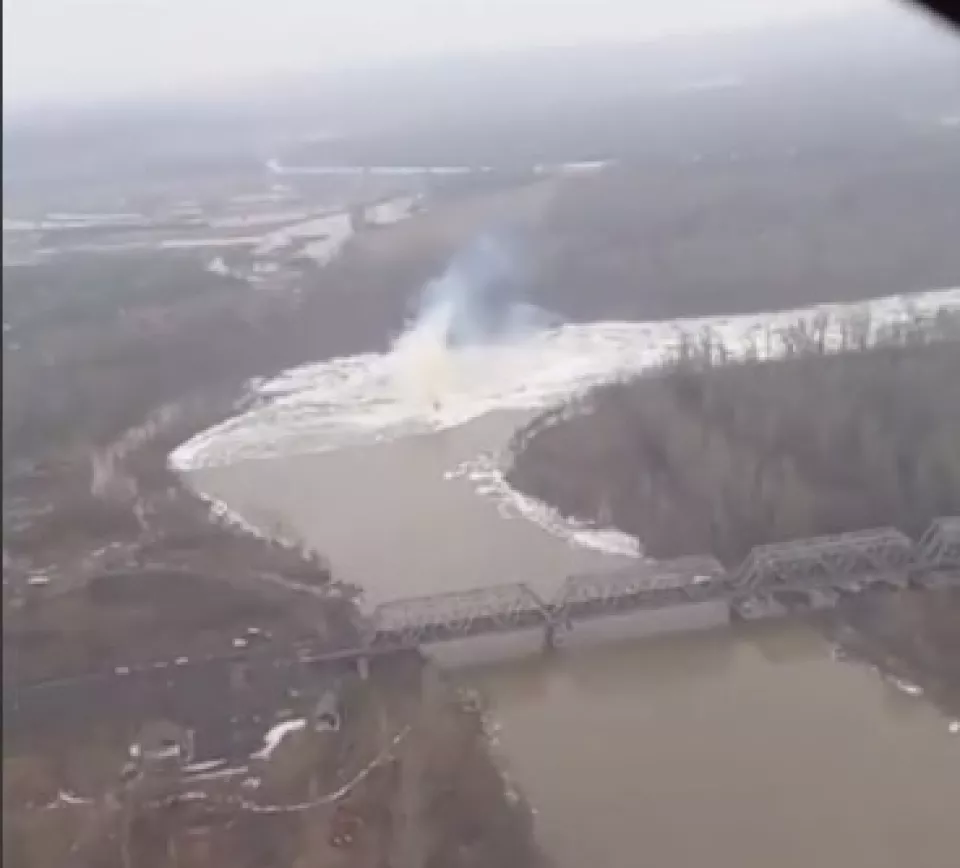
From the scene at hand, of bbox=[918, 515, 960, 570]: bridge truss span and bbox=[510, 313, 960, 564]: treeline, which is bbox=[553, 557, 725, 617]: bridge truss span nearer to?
bbox=[510, 313, 960, 564]: treeline

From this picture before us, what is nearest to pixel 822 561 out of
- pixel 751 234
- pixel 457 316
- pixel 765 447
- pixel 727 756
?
pixel 765 447

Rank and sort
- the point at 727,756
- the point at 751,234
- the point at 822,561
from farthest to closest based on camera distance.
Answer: the point at 751,234 < the point at 822,561 < the point at 727,756

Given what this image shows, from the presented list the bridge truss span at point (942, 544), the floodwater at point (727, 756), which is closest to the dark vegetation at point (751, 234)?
the bridge truss span at point (942, 544)

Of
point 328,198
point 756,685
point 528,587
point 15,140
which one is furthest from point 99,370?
point 756,685

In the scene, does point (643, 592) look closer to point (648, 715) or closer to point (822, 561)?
point (648, 715)

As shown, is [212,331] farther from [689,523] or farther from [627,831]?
[627,831]

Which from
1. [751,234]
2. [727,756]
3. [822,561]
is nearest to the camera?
[727,756]

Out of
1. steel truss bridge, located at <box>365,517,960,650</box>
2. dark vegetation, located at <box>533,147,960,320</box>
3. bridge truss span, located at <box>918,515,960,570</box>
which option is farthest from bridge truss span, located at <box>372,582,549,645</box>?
bridge truss span, located at <box>918,515,960,570</box>

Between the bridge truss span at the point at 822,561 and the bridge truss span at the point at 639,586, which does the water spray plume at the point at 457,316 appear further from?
Result: the bridge truss span at the point at 822,561
